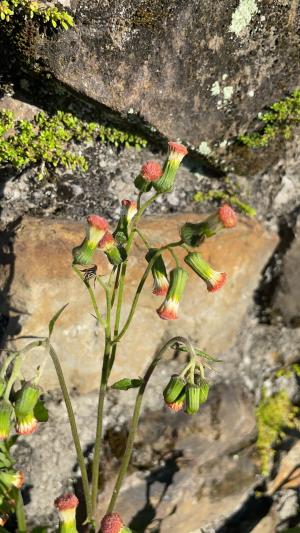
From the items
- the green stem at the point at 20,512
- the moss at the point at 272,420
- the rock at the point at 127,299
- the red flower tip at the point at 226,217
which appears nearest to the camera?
the red flower tip at the point at 226,217

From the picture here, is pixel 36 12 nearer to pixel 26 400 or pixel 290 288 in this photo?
pixel 26 400

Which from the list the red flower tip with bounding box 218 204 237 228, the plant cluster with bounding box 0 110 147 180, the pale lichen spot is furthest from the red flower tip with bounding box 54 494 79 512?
the pale lichen spot

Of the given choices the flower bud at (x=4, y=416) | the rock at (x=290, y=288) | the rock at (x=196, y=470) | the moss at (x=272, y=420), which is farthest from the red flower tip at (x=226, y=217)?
the moss at (x=272, y=420)

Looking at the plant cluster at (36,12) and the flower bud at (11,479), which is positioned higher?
the plant cluster at (36,12)

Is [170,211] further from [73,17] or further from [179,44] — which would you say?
[73,17]

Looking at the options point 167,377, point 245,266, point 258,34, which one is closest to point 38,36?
point 258,34

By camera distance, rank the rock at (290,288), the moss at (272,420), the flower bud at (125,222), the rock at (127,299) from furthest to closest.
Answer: the moss at (272,420), the rock at (290,288), the rock at (127,299), the flower bud at (125,222)

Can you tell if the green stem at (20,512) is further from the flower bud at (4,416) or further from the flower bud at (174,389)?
the flower bud at (174,389)
